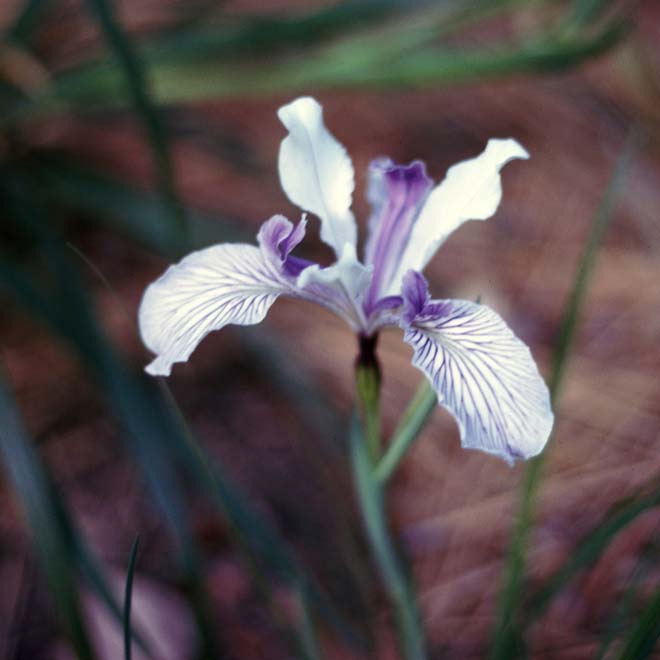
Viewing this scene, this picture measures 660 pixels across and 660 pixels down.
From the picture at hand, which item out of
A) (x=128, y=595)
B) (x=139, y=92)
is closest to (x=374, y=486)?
(x=128, y=595)

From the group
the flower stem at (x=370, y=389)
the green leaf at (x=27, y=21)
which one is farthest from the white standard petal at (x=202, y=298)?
the green leaf at (x=27, y=21)

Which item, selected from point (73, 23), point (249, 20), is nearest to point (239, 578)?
point (249, 20)

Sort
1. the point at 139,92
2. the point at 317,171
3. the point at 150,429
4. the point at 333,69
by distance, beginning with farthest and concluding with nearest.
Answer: the point at 333,69, the point at 150,429, the point at 139,92, the point at 317,171

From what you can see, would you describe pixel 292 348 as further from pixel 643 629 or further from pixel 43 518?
pixel 643 629

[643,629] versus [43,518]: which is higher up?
[43,518]

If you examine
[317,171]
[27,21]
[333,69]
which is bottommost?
[317,171]

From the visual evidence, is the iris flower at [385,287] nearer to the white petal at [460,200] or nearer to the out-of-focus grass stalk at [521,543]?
the white petal at [460,200]
